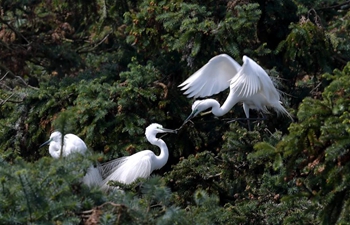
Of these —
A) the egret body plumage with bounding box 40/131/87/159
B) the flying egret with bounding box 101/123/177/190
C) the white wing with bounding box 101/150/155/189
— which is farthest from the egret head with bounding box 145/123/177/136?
the egret body plumage with bounding box 40/131/87/159

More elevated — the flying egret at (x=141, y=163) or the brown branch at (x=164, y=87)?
the brown branch at (x=164, y=87)

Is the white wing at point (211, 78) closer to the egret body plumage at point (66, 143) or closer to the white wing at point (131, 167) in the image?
the white wing at point (131, 167)

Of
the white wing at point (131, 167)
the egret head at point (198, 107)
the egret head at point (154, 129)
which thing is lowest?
the white wing at point (131, 167)

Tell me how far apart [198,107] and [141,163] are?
70 cm

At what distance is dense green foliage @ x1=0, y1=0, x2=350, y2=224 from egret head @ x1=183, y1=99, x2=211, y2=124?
21 cm

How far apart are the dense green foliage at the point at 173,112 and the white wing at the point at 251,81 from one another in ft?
0.72

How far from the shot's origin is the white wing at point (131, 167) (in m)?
7.73

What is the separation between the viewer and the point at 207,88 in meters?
8.18

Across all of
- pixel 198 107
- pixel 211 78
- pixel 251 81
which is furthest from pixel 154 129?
pixel 251 81

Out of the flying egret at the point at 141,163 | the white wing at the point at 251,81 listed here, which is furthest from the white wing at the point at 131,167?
the white wing at the point at 251,81

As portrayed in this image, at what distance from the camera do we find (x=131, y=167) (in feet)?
25.4

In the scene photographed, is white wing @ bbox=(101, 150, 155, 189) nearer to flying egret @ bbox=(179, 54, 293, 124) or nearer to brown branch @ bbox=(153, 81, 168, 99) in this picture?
flying egret @ bbox=(179, 54, 293, 124)

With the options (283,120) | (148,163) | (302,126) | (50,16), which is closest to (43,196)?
(302,126)

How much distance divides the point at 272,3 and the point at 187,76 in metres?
1.06
